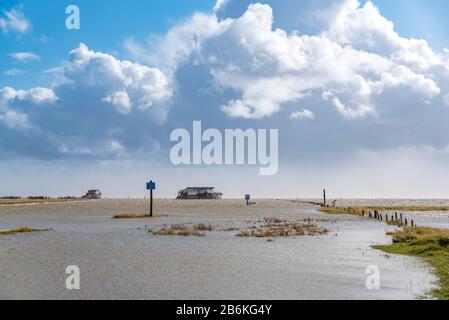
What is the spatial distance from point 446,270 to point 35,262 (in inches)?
777

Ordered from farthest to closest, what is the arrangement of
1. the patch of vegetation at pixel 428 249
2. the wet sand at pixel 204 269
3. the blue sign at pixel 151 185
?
the blue sign at pixel 151 185, the patch of vegetation at pixel 428 249, the wet sand at pixel 204 269

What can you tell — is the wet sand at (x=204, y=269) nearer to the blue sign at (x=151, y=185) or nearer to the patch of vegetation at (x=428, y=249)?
the patch of vegetation at (x=428, y=249)

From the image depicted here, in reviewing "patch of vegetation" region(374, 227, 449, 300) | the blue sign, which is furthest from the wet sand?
the blue sign

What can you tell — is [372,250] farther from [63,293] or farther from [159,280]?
[63,293]

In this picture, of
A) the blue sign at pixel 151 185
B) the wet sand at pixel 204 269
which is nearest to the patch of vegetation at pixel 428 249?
the wet sand at pixel 204 269

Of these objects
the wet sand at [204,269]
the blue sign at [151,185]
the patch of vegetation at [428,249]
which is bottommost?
the wet sand at [204,269]

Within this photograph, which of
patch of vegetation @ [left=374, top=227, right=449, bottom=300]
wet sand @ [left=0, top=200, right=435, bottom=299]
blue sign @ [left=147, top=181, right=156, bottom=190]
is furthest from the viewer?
blue sign @ [left=147, top=181, right=156, bottom=190]

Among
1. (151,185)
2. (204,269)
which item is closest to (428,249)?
(204,269)

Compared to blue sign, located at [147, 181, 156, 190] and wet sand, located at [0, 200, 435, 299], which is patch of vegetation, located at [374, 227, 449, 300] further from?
blue sign, located at [147, 181, 156, 190]

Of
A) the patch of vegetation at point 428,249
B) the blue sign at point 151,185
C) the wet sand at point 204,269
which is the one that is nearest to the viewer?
the wet sand at point 204,269

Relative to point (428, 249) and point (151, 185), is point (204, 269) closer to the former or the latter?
point (428, 249)

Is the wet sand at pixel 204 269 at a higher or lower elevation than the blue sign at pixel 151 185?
lower

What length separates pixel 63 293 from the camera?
61.0 ft
